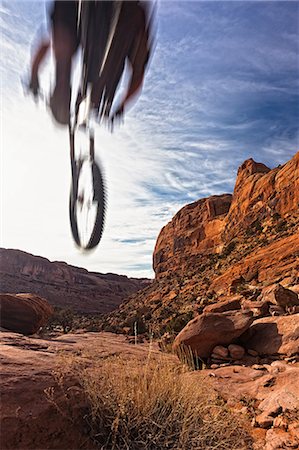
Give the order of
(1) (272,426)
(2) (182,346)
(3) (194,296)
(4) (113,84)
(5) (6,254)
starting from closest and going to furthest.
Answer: (4) (113,84) → (1) (272,426) → (2) (182,346) → (3) (194,296) → (5) (6,254)

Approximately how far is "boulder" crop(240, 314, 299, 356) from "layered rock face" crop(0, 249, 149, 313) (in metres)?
52.5

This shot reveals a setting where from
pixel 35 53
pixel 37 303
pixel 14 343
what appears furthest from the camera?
pixel 37 303

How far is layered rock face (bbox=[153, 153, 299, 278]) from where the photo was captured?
28.2 m

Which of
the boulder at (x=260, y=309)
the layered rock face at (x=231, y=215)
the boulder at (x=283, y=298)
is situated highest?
the layered rock face at (x=231, y=215)

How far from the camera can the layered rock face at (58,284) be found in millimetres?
60312

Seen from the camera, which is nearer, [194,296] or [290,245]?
[290,245]

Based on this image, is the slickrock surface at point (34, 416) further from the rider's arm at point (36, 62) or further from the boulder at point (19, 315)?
the boulder at point (19, 315)

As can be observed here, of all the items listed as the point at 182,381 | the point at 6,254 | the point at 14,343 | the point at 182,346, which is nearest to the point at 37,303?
the point at 182,346

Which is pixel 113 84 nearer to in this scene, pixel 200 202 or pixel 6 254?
pixel 200 202

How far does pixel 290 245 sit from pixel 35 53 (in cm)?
1681

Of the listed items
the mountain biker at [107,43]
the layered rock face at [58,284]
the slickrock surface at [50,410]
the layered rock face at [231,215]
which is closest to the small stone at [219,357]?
the slickrock surface at [50,410]

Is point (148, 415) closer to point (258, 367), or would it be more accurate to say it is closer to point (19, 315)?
point (258, 367)

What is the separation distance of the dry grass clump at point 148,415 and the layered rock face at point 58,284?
5669cm

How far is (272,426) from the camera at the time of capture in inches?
162
